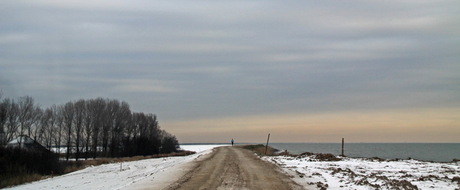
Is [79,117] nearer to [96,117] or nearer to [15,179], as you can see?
[96,117]

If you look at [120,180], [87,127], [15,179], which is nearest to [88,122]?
[87,127]

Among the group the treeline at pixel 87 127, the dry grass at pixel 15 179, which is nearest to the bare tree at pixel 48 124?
the treeline at pixel 87 127

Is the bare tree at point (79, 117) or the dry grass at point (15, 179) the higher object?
the bare tree at point (79, 117)

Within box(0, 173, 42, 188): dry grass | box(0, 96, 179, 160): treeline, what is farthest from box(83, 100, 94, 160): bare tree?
box(0, 173, 42, 188): dry grass

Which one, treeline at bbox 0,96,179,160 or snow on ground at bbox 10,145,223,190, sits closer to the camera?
snow on ground at bbox 10,145,223,190

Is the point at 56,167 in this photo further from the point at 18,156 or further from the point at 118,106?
the point at 118,106

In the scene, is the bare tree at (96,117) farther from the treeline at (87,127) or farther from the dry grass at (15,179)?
the dry grass at (15,179)

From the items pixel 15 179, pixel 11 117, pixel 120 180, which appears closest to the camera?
pixel 120 180

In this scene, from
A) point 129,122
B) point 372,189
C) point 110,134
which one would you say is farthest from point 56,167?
point 129,122

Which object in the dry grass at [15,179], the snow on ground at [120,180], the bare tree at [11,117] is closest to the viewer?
the snow on ground at [120,180]

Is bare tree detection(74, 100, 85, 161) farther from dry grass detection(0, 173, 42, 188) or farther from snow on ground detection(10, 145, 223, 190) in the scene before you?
snow on ground detection(10, 145, 223, 190)

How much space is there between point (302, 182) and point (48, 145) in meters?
74.5

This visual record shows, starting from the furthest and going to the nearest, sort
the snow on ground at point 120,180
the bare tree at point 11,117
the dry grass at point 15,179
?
the bare tree at point 11,117
the dry grass at point 15,179
the snow on ground at point 120,180

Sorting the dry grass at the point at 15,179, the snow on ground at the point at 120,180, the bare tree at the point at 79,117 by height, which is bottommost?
the dry grass at the point at 15,179
